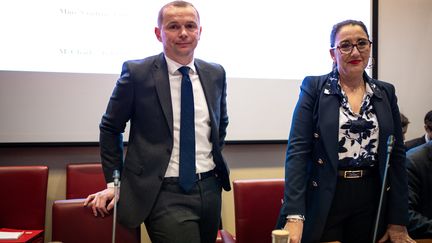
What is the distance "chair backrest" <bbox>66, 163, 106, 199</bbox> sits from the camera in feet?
7.75

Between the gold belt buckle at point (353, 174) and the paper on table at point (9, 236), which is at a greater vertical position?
the gold belt buckle at point (353, 174)

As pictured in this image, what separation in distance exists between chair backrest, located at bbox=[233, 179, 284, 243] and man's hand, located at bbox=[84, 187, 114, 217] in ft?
2.48

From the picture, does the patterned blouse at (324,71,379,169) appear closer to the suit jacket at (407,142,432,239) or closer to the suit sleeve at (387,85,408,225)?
the suit sleeve at (387,85,408,225)

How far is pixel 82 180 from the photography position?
93.6 inches

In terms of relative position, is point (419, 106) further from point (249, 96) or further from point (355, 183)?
point (355, 183)

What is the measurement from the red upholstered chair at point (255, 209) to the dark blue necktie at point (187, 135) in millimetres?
623

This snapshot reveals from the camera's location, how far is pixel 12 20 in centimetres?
224

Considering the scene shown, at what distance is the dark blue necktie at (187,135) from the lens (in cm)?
131

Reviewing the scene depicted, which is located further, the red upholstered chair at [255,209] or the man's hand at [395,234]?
the red upholstered chair at [255,209]

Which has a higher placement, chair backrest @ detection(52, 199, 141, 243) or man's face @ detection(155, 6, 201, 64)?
man's face @ detection(155, 6, 201, 64)

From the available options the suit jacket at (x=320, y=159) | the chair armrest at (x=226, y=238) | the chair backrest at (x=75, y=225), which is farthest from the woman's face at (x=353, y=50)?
the chair backrest at (x=75, y=225)

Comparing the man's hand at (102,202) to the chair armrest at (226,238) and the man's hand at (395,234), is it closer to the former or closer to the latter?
the chair armrest at (226,238)

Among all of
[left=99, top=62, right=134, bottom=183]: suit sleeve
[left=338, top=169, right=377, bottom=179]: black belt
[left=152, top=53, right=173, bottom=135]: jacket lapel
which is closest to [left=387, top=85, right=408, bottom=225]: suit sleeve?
[left=338, top=169, right=377, bottom=179]: black belt

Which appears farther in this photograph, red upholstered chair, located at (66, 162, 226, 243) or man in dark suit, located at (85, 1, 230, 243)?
red upholstered chair, located at (66, 162, 226, 243)
